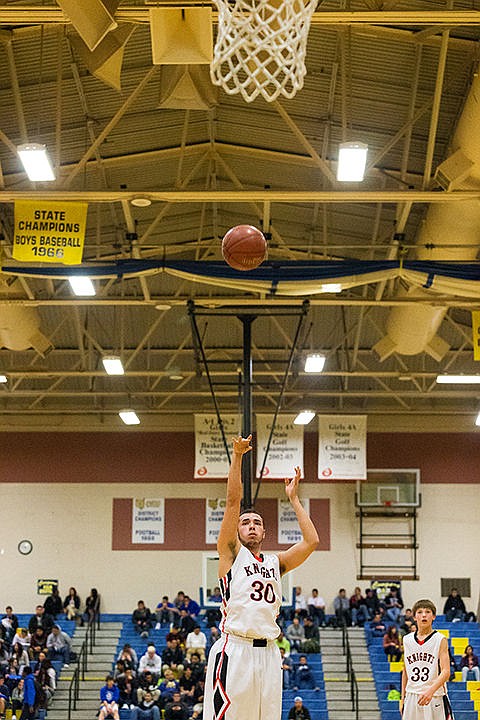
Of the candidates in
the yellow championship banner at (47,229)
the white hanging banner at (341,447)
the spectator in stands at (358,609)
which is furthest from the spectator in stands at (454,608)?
the yellow championship banner at (47,229)

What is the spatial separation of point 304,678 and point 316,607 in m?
4.64

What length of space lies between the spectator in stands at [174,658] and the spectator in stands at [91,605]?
170 inches

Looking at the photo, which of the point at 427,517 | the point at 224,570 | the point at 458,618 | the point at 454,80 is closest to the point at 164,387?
the point at 427,517

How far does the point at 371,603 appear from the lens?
29672mm

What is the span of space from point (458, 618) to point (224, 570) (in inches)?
910

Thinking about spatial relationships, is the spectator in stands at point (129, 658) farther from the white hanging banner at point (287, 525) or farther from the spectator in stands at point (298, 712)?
the white hanging banner at point (287, 525)

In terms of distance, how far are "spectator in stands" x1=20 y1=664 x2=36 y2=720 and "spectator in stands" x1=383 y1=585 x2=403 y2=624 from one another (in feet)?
A: 35.8

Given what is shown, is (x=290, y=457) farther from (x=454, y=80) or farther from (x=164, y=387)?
(x=454, y=80)

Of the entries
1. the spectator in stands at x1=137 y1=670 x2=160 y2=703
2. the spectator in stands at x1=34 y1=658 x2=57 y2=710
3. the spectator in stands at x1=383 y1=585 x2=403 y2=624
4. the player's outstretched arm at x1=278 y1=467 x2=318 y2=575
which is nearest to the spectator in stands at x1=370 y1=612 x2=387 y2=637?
the spectator in stands at x1=383 y1=585 x2=403 y2=624

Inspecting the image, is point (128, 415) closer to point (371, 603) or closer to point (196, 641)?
point (196, 641)

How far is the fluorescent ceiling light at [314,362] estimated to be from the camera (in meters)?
20.9

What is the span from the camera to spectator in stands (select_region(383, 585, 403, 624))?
95.6 feet

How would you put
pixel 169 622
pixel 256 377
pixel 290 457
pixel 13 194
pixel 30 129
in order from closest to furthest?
pixel 13 194 < pixel 30 129 < pixel 290 457 < pixel 169 622 < pixel 256 377

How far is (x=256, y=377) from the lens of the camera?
1217 inches
